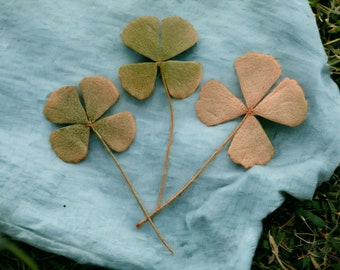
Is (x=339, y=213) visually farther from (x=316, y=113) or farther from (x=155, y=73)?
(x=155, y=73)

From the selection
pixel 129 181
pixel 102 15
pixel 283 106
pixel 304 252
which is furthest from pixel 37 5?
pixel 304 252

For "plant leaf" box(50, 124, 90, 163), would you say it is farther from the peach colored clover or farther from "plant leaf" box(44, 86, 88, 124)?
the peach colored clover

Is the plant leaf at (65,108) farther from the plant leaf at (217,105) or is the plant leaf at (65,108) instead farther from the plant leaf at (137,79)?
the plant leaf at (217,105)

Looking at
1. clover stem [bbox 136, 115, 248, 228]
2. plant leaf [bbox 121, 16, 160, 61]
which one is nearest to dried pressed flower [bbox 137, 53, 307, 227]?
clover stem [bbox 136, 115, 248, 228]

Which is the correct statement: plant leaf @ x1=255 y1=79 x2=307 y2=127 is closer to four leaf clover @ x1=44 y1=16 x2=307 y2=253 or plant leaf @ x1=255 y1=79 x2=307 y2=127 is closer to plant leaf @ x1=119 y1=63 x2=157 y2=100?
four leaf clover @ x1=44 y1=16 x2=307 y2=253

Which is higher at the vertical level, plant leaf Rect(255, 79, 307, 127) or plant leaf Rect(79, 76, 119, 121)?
plant leaf Rect(255, 79, 307, 127)

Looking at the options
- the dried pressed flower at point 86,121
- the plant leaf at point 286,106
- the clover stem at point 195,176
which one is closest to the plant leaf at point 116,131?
the dried pressed flower at point 86,121

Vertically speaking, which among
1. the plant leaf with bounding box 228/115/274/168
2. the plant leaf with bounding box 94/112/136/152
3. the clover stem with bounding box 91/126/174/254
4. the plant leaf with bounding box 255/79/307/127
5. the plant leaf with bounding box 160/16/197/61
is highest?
the plant leaf with bounding box 160/16/197/61
